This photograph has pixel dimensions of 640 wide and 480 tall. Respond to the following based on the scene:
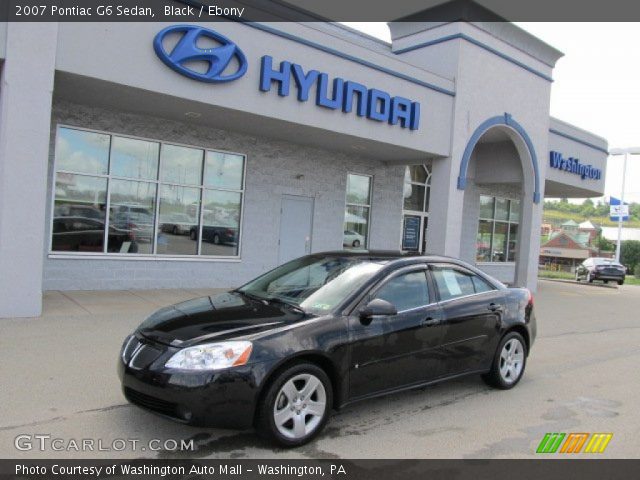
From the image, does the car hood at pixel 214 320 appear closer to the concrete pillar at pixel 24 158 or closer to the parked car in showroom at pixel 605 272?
the concrete pillar at pixel 24 158

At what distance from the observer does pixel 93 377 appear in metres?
5.71

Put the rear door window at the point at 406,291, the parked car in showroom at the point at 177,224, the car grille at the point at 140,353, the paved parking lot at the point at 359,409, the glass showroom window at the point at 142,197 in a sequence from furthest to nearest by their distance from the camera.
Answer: the parked car in showroom at the point at 177,224 → the glass showroom window at the point at 142,197 → the rear door window at the point at 406,291 → the paved parking lot at the point at 359,409 → the car grille at the point at 140,353

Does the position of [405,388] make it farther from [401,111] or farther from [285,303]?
[401,111]

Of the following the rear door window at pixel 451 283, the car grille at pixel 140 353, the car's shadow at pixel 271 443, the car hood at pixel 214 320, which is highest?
the rear door window at pixel 451 283

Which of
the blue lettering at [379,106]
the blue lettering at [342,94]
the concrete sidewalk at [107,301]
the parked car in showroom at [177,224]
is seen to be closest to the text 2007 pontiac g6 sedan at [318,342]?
the concrete sidewalk at [107,301]

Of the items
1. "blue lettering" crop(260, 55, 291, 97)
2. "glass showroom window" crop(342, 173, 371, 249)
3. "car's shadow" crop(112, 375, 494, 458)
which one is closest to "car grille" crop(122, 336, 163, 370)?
"car's shadow" crop(112, 375, 494, 458)

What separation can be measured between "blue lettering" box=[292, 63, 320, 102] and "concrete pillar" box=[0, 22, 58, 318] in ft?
13.9

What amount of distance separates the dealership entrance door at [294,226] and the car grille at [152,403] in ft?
31.1

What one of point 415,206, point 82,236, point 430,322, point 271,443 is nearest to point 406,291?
point 430,322

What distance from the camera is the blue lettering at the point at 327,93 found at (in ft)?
36.4

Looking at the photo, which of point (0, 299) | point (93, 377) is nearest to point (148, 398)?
point (93, 377)

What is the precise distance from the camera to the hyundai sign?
9195mm

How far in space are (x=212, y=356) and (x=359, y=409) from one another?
1768 mm

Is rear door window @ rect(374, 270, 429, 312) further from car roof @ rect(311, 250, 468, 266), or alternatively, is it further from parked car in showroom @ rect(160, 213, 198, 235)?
parked car in showroom @ rect(160, 213, 198, 235)
